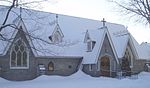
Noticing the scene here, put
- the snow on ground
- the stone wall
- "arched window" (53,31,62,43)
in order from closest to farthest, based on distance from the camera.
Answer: the snow on ground, the stone wall, "arched window" (53,31,62,43)

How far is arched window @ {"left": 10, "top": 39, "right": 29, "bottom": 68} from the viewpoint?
104 feet

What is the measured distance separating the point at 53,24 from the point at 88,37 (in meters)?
4.76

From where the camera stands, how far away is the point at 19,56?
32281 millimetres

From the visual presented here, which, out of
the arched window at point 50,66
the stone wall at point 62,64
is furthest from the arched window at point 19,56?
the arched window at point 50,66

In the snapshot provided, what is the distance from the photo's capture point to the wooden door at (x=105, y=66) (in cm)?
3897

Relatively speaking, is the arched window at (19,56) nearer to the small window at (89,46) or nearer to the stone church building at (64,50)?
the stone church building at (64,50)

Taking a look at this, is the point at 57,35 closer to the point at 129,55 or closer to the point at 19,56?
the point at 19,56

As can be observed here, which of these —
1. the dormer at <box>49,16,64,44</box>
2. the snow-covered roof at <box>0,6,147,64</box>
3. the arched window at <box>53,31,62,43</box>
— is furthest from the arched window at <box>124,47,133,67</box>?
the arched window at <box>53,31,62,43</box>

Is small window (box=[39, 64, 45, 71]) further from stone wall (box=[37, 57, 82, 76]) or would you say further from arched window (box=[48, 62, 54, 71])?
arched window (box=[48, 62, 54, 71])

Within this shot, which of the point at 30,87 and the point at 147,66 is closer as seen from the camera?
the point at 30,87

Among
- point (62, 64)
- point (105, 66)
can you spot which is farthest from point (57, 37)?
point (105, 66)

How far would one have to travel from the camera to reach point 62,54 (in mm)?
36438

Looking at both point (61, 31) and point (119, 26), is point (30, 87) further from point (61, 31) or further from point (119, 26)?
point (119, 26)

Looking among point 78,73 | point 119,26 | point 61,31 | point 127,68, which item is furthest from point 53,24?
point 119,26
